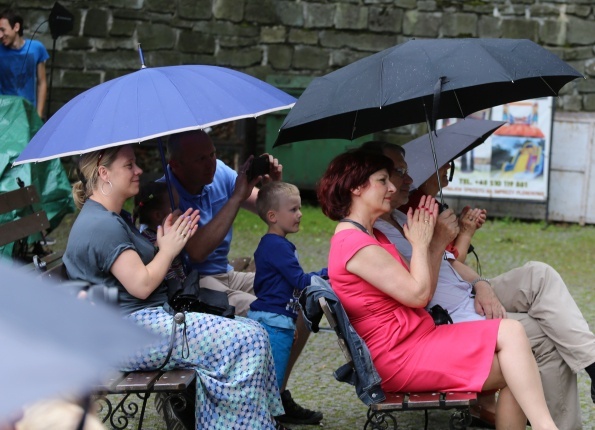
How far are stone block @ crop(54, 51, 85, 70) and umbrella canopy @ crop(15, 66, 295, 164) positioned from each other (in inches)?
294

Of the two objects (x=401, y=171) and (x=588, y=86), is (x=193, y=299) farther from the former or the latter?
(x=588, y=86)

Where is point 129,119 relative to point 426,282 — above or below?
above

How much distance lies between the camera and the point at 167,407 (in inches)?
163

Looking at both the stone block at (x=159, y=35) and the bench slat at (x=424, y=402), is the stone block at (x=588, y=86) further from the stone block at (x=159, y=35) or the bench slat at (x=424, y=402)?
the bench slat at (x=424, y=402)

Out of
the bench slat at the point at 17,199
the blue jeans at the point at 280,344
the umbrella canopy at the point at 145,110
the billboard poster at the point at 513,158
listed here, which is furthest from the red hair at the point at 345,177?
the billboard poster at the point at 513,158

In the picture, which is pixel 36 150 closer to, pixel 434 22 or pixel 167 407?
pixel 167 407

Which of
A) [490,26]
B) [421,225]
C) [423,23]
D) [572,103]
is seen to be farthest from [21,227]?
[572,103]

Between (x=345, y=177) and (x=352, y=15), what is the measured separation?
7.57 m

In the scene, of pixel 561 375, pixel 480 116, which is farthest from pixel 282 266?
pixel 480 116

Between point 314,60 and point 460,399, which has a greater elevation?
point 314,60

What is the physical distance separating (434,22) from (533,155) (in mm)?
1812

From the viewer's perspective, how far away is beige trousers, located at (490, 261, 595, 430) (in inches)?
174

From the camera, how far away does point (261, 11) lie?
1156 cm

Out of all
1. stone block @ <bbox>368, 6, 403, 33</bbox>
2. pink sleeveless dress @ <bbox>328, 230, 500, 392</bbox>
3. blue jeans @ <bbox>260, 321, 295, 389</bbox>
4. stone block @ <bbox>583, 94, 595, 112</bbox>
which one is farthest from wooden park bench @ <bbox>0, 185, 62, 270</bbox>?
stone block @ <bbox>583, 94, 595, 112</bbox>
